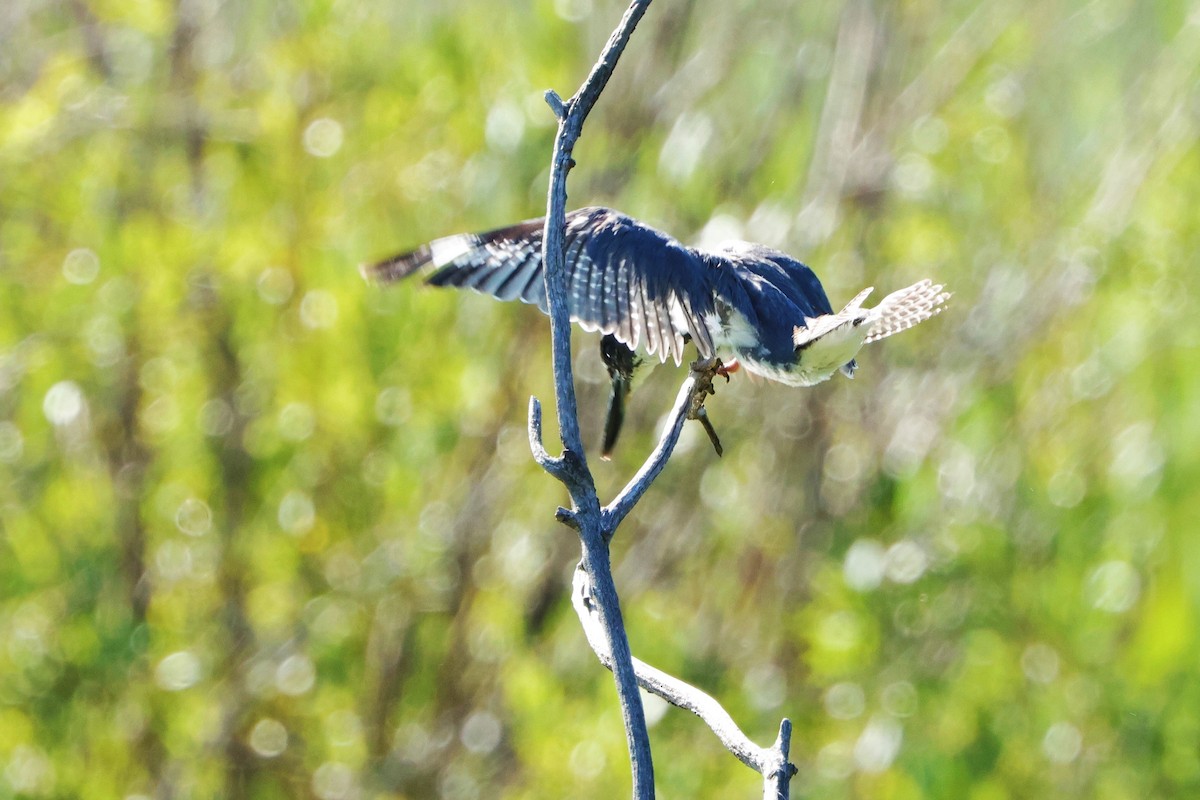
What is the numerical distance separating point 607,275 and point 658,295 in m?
0.09

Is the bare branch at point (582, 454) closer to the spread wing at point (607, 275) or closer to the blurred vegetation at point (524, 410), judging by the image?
the spread wing at point (607, 275)

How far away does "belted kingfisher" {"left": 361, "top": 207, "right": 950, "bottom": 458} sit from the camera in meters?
2.07

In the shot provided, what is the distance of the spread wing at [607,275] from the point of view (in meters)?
2.08

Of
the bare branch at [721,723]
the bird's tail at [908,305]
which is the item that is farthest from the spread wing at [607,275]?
the bare branch at [721,723]

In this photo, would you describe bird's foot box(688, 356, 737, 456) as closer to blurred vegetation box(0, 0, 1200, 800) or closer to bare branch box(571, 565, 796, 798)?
bare branch box(571, 565, 796, 798)

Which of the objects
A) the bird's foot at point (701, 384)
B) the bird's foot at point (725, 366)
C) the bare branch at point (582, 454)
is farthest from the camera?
the bird's foot at point (725, 366)

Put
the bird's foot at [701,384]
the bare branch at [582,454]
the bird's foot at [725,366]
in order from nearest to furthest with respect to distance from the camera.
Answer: the bare branch at [582,454]
the bird's foot at [701,384]
the bird's foot at [725,366]

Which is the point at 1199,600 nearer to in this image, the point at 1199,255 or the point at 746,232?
the point at 1199,255

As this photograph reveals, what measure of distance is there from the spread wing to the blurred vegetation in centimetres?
167

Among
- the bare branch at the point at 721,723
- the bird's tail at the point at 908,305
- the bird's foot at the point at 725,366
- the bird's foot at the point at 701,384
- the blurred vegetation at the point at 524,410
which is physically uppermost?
the blurred vegetation at the point at 524,410

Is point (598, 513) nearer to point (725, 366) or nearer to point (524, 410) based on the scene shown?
point (725, 366)

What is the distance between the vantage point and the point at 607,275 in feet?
6.90

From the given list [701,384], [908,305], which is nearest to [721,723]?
[701,384]

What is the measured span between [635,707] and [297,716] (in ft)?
11.3
